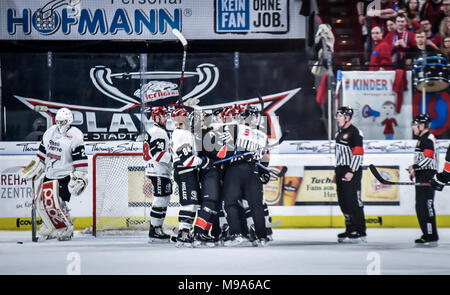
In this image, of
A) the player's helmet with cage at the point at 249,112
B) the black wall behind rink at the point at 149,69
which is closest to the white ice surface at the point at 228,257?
the player's helmet with cage at the point at 249,112

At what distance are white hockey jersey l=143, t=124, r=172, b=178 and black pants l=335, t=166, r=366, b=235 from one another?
1822 millimetres

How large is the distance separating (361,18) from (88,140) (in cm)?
426

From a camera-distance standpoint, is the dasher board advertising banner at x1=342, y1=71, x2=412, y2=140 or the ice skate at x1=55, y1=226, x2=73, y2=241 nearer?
the ice skate at x1=55, y1=226, x2=73, y2=241

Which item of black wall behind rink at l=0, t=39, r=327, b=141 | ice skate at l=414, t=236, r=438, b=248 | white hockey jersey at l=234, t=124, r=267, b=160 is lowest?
ice skate at l=414, t=236, r=438, b=248

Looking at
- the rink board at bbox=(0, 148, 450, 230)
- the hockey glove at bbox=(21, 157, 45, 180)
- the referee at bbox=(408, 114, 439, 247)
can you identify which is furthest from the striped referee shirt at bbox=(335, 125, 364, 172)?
the hockey glove at bbox=(21, 157, 45, 180)

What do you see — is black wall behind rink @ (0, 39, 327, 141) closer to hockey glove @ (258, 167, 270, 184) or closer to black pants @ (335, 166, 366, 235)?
black pants @ (335, 166, 366, 235)

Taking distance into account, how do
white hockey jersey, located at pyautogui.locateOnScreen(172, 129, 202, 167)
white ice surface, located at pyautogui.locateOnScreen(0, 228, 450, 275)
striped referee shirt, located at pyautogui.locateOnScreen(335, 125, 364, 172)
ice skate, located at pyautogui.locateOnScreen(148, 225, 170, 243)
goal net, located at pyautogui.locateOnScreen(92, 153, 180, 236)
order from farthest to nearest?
goal net, located at pyautogui.locateOnScreen(92, 153, 180, 236) < striped referee shirt, located at pyautogui.locateOnScreen(335, 125, 364, 172) < ice skate, located at pyautogui.locateOnScreen(148, 225, 170, 243) < white hockey jersey, located at pyautogui.locateOnScreen(172, 129, 202, 167) < white ice surface, located at pyautogui.locateOnScreen(0, 228, 450, 275)

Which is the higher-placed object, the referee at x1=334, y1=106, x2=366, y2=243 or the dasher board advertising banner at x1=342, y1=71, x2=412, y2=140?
the dasher board advertising banner at x1=342, y1=71, x2=412, y2=140

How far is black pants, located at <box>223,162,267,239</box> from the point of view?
7543 millimetres

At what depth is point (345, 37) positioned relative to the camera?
11.1 metres

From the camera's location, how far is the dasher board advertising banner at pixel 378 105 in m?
10.0

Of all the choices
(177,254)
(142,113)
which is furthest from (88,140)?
(177,254)

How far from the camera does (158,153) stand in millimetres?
8141

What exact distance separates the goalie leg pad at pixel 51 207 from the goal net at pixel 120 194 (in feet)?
1.84
